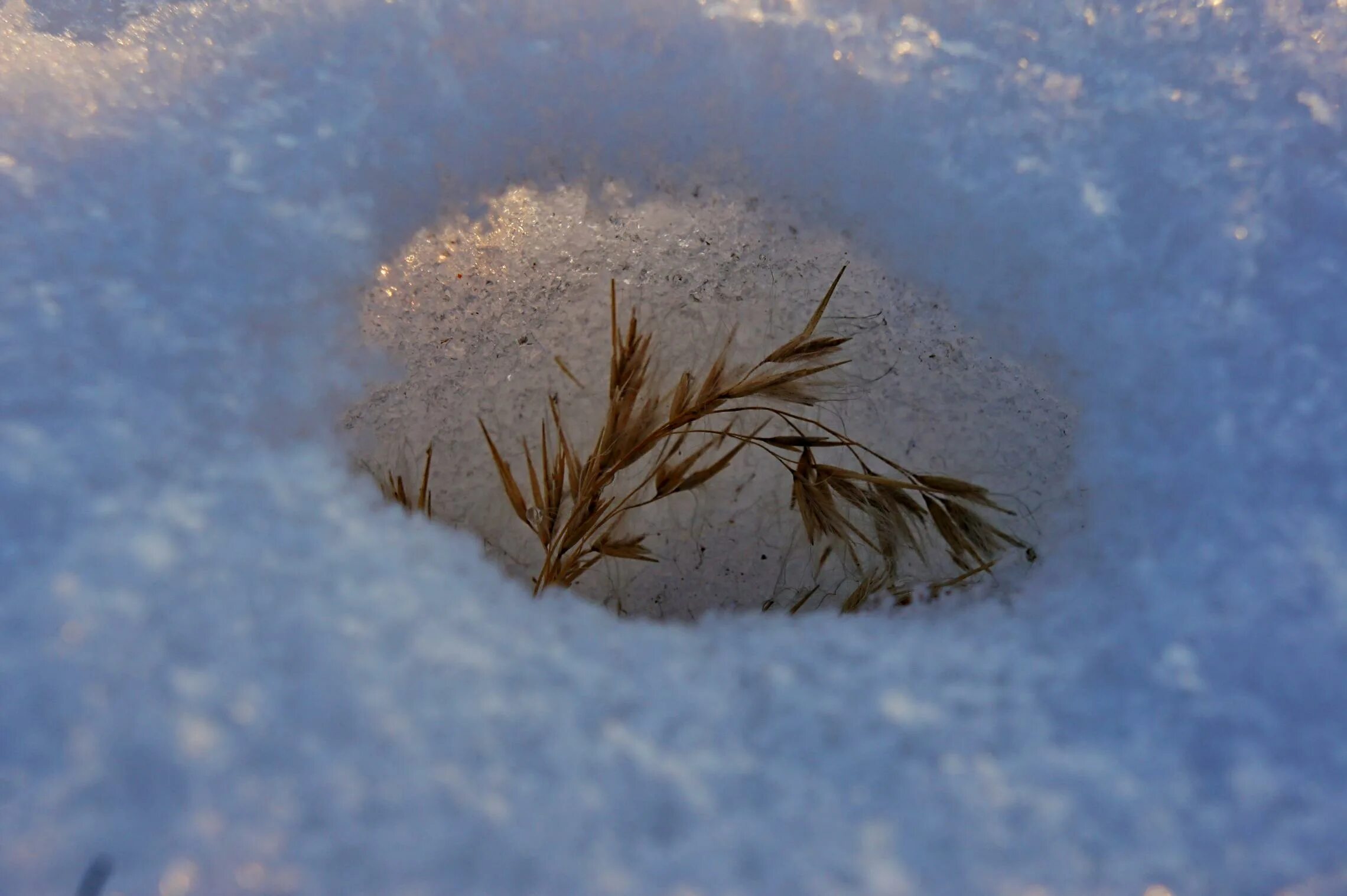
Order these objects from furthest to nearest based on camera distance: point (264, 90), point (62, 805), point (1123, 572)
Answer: point (264, 90), point (1123, 572), point (62, 805)

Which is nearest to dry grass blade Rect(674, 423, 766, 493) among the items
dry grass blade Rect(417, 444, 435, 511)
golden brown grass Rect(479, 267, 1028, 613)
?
golden brown grass Rect(479, 267, 1028, 613)

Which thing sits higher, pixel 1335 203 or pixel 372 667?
pixel 1335 203

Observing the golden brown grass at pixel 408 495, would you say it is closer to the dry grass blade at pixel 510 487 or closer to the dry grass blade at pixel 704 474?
the dry grass blade at pixel 510 487

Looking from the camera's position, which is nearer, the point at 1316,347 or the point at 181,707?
the point at 181,707

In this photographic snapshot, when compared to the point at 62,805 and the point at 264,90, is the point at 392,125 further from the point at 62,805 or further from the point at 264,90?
the point at 62,805

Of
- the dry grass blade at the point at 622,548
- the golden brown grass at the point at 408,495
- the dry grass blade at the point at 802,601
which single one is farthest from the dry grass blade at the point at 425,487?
the dry grass blade at the point at 802,601

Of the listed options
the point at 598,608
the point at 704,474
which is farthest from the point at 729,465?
the point at 598,608

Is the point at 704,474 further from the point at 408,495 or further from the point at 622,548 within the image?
the point at 408,495

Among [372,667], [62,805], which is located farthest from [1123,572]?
[62,805]
